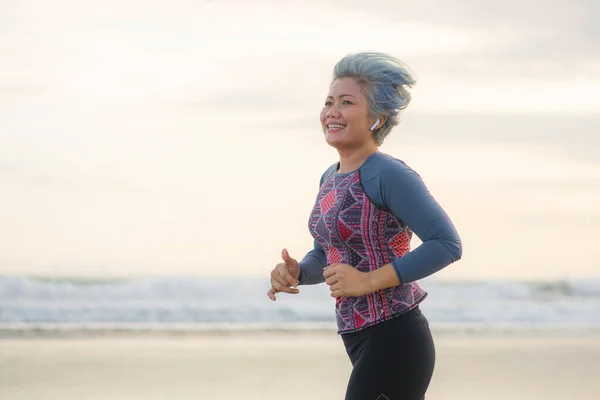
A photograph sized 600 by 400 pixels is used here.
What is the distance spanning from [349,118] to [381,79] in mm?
141

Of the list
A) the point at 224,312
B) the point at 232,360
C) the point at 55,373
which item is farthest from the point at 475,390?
the point at 224,312

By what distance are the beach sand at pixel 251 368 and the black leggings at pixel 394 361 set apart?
3.22 meters

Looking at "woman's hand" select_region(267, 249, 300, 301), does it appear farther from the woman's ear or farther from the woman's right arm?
the woman's ear

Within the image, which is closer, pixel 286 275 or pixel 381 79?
pixel 381 79

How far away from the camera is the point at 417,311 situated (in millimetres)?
2982

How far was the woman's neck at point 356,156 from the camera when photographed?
10.0 ft

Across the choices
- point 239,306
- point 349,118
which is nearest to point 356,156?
point 349,118

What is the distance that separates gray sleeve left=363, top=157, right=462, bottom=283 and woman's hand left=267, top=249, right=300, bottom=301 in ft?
1.36

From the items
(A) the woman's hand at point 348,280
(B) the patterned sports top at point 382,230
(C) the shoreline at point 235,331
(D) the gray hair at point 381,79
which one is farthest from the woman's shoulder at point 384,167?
Result: (C) the shoreline at point 235,331

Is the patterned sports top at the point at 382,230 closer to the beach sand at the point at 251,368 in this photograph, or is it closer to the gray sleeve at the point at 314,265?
the gray sleeve at the point at 314,265

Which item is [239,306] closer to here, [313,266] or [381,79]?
[313,266]

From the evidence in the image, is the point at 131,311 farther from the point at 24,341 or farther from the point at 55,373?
the point at 55,373

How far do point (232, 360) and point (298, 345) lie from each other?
43.9 inches

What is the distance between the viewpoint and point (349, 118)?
305 cm
